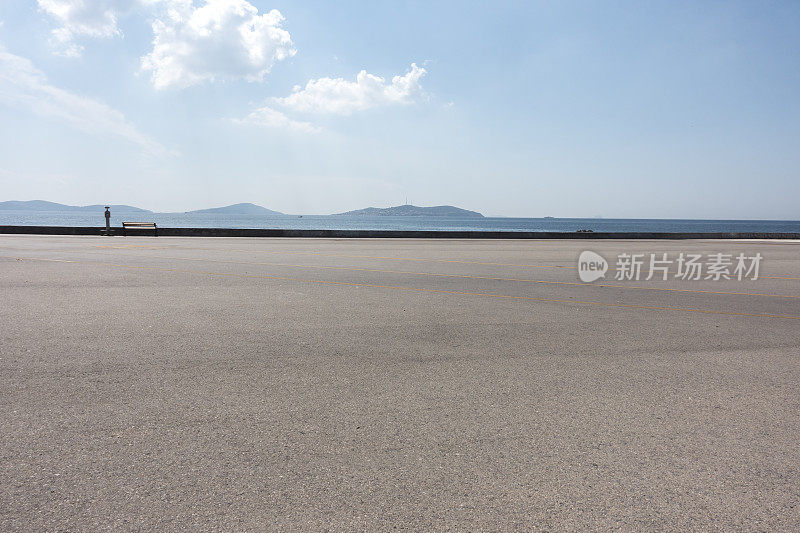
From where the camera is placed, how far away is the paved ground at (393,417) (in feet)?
8.01

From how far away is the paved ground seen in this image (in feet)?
8.01

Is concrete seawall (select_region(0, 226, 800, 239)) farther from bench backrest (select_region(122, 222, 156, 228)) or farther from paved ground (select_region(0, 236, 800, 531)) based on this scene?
paved ground (select_region(0, 236, 800, 531))

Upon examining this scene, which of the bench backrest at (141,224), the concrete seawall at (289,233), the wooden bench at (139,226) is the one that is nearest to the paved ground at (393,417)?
the concrete seawall at (289,233)

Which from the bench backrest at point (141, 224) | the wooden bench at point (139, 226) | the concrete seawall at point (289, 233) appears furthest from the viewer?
the concrete seawall at point (289, 233)

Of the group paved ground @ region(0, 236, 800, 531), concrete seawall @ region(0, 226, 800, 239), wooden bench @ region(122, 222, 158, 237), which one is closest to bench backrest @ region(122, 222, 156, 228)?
wooden bench @ region(122, 222, 158, 237)

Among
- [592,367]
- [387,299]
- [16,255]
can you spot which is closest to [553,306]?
[387,299]

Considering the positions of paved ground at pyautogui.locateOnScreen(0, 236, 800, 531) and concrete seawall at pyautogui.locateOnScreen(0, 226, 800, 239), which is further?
concrete seawall at pyautogui.locateOnScreen(0, 226, 800, 239)

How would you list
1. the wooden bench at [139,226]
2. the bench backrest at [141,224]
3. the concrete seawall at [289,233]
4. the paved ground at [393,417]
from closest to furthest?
the paved ground at [393,417], the bench backrest at [141,224], the wooden bench at [139,226], the concrete seawall at [289,233]

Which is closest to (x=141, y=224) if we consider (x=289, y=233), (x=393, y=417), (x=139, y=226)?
(x=139, y=226)

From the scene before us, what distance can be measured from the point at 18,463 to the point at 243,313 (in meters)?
4.24

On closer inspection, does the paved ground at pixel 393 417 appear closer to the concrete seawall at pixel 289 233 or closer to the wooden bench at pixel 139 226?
the concrete seawall at pixel 289 233

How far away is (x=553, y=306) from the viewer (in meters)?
7.93

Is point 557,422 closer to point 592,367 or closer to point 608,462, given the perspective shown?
point 608,462

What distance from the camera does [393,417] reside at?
3.49 metres
